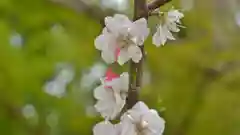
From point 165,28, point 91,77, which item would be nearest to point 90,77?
point 91,77

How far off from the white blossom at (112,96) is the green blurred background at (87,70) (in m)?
0.52

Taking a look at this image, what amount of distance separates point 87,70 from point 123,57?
63 cm

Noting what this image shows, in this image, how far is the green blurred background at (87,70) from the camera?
2.73 ft

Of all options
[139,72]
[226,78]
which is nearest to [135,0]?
[139,72]

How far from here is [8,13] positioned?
890mm

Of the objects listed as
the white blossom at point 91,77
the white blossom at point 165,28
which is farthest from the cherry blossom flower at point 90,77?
the white blossom at point 165,28

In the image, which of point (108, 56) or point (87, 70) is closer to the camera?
point (108, 56)

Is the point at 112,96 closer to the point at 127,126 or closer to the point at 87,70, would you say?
the point at 127,126

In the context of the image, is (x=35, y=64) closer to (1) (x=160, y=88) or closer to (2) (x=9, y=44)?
(2) (x=9, y=44)

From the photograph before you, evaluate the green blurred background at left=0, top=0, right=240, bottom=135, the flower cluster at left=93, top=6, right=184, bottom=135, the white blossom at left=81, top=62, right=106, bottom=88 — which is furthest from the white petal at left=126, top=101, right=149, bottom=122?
the white blossom at left=81, top=62, right=106, bottom=88

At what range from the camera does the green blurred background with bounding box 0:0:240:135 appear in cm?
83

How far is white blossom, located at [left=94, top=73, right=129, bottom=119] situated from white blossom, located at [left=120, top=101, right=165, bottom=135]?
10 mm

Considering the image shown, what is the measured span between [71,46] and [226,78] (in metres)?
0.31

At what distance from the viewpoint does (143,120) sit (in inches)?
11.5
